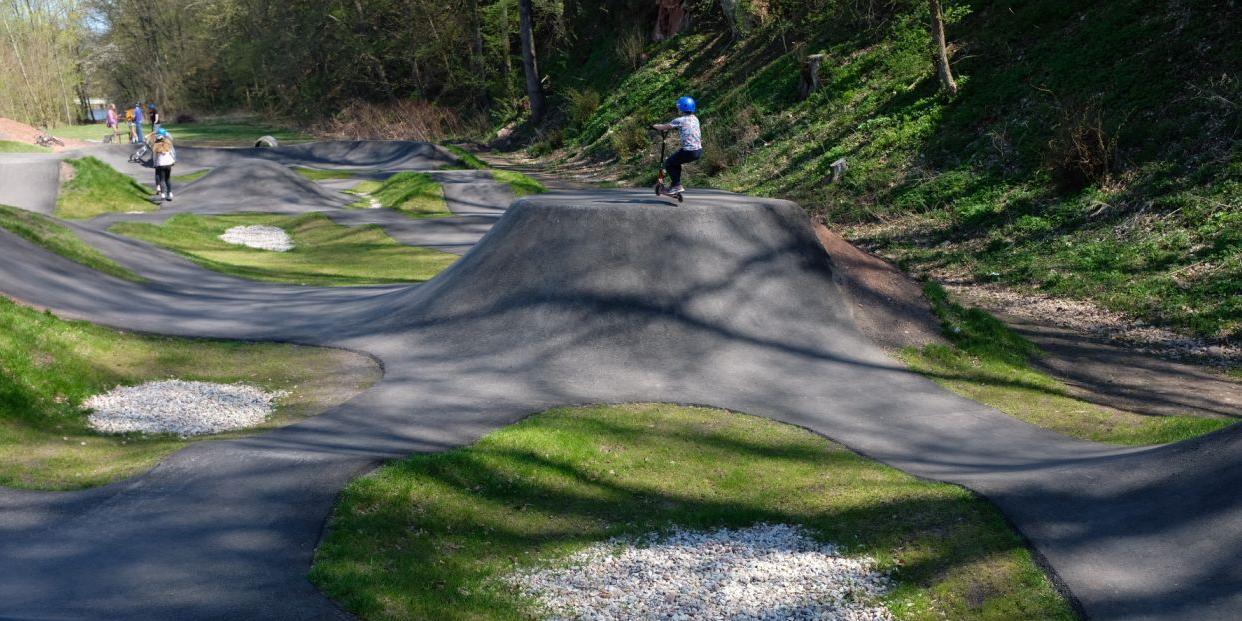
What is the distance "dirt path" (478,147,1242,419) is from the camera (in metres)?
11.1

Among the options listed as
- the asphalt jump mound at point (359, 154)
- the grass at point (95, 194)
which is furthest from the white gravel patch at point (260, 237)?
the asphalt jump mound at point (359, 154)

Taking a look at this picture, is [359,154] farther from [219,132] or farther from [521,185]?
[219,132]

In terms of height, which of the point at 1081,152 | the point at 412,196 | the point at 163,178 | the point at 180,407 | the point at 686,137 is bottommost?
the point at 180,407

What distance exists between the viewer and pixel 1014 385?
38.5 ft

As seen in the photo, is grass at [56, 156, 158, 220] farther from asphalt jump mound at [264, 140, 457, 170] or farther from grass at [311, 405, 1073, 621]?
grass at [311, 405, 1073, 621]

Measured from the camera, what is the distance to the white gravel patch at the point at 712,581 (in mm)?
6324

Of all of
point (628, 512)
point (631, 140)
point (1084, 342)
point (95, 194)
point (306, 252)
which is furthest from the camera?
point (631, 140)

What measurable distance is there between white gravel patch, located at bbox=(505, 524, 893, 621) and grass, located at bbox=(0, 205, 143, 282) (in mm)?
12343

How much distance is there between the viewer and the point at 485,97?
56406mm

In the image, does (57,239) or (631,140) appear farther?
(631,140)

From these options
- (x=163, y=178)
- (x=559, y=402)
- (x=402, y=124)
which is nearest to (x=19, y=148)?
(x=163, y=178)

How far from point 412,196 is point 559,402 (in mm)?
20771

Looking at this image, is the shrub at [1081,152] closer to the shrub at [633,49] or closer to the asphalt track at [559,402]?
the asphalt track at [559,402]

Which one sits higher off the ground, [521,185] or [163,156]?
[163,156]
